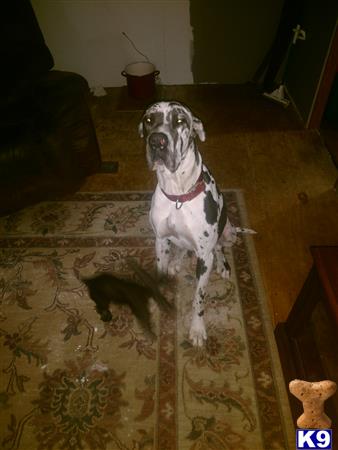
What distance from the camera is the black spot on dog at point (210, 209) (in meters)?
2.20

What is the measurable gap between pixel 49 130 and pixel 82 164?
625 millimetres

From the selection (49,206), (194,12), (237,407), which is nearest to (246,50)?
(194,12)

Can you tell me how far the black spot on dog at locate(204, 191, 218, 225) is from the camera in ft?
A: 7.20

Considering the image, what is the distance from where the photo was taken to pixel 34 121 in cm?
331

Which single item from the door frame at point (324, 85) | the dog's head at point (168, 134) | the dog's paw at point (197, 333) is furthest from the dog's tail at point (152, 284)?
the door frame at point (324, 85)

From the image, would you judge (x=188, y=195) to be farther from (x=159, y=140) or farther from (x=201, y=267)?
(x=201, y=267)

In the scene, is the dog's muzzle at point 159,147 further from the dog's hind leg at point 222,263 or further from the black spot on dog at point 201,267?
the dog's hind leg at point 222,263

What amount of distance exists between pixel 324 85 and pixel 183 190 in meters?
3.21

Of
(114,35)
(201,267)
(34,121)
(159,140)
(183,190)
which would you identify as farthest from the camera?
(114,35)

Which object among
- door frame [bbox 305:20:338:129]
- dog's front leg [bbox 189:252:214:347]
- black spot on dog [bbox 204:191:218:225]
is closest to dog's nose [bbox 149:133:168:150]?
black spot on dog [bbox 204:191:218:225]

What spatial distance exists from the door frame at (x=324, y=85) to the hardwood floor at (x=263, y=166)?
0.18 meters

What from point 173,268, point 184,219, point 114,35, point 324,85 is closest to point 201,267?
point 184,219

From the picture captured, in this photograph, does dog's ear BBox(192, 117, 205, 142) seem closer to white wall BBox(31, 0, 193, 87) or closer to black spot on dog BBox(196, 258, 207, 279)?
black spot on dog BBox(196, 258, 207, 279)

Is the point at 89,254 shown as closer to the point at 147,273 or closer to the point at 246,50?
the point at 147,273
